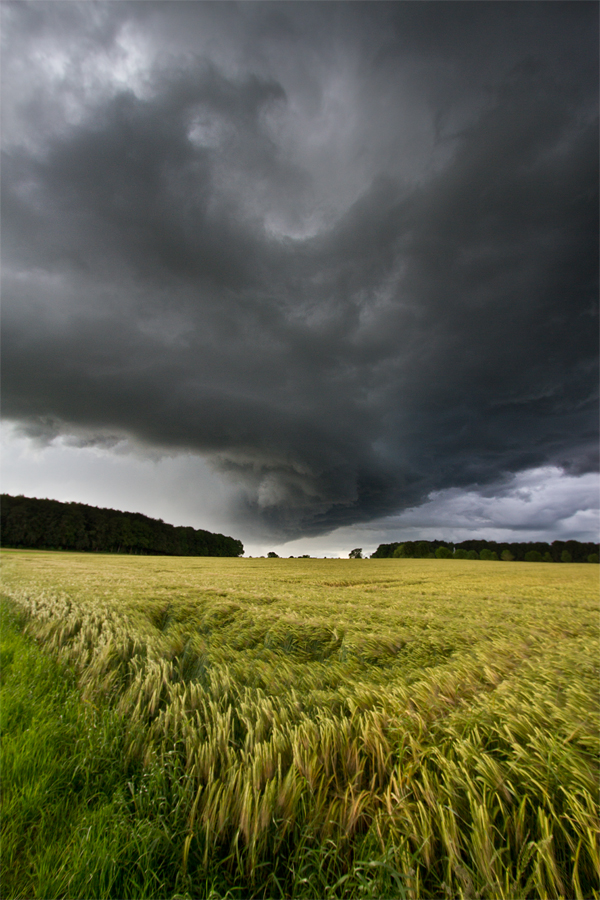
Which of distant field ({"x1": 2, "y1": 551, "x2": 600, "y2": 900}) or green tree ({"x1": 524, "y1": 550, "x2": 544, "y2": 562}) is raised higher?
distant field ({"x1": 2, "y1": 551, "x2": 600, "y2": 900})

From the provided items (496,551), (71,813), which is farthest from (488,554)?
(71,813)

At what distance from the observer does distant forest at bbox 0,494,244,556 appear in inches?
3597

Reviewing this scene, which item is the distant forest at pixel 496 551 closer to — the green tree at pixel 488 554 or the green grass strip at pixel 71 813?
the green tree at pixel 488 554

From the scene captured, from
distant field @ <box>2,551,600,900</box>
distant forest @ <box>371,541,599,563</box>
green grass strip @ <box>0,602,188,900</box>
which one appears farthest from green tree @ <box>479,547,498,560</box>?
green grass strip @ <box>0,602,188,900</box>

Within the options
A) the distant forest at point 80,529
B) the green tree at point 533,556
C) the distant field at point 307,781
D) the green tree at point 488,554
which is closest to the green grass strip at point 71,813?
the distant field at point 307,781

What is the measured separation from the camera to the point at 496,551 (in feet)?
410

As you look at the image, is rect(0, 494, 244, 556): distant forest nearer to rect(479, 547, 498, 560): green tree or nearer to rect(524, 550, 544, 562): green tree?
rect(479, 547, 498, 560): green tree

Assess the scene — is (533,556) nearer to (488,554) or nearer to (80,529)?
(488,554)

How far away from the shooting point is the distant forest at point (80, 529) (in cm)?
9138

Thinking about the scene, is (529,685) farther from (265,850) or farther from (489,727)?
(265,850)

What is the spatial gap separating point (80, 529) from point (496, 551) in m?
129

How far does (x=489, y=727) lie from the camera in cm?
288

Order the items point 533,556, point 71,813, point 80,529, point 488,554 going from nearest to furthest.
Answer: point 71,813
point 80,529
point 488,554
point 533,556

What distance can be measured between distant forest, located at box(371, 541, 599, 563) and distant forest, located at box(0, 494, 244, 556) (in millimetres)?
67269
